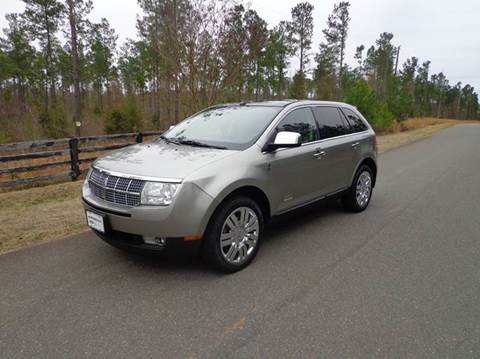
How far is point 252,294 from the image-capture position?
9.78ft

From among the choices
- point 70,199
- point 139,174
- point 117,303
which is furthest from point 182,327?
point 70,199

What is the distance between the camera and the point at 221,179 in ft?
10.2

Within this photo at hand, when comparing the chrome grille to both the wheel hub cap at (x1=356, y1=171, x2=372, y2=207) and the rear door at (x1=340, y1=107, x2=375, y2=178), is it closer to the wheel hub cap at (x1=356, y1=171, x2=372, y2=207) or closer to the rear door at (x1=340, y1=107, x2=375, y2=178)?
the rear door at (x1=340, y1=107, x2=375, y2=178)

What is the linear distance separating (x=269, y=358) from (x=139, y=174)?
1.85 metres

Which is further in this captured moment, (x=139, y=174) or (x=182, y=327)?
(x=139, y=174)

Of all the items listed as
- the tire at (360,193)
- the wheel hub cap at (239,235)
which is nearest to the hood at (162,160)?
the wheel hub cap at (239,235)

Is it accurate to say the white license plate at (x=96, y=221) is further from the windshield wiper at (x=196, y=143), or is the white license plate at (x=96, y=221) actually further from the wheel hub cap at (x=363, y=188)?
the wheel hub cap at (x=363, y=188)

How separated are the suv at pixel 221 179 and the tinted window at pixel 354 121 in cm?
48

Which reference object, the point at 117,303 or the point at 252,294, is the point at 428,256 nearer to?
the point at 252,294

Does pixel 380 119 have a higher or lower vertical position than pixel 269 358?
higher

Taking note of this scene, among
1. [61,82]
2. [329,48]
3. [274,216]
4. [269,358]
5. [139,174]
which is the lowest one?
[269,358]

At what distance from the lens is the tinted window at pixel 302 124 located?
4.04 m

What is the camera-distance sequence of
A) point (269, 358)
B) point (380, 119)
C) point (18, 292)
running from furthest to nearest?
point (380, 119), point (18, 292), point (269, 358)

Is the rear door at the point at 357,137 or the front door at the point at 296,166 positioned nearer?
the front door at the point at 296,166
